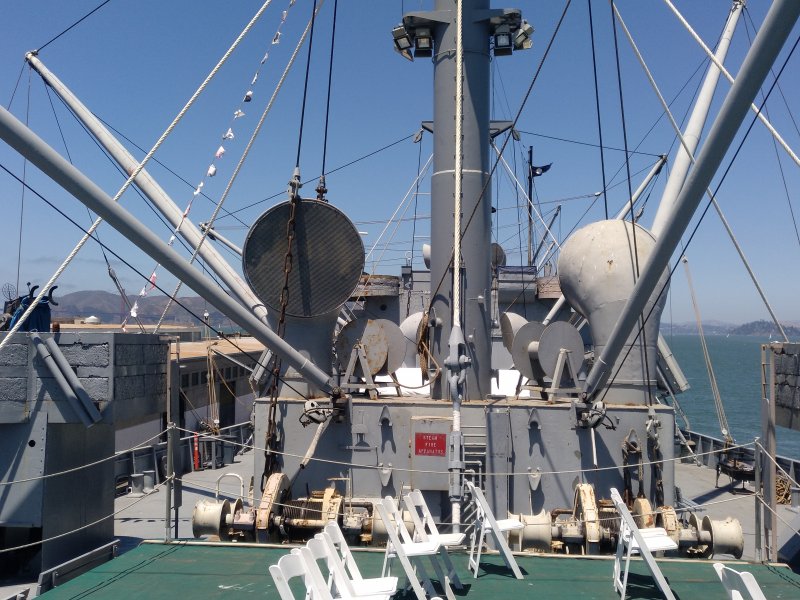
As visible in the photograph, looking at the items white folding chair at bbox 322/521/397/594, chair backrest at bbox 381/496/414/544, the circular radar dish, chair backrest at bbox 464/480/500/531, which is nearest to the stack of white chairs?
white folding chair at bbox 322/521/397/594

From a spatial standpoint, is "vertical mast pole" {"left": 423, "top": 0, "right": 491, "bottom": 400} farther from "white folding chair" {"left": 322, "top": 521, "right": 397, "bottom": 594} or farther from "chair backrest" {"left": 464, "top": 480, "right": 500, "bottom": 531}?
"white folding chair" {"left": 322, "top": 521, "right": 397, "bottom": 594}

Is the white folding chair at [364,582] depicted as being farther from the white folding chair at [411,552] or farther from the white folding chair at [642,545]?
the white folding chair at [642,545]

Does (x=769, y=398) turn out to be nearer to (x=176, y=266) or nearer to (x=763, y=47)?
(x=763, y=47)

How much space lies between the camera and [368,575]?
23.0ft

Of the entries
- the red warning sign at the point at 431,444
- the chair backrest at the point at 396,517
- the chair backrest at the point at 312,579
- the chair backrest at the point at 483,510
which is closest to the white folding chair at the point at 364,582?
the chair backrest at the point at 312,579

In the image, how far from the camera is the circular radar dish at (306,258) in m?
9.55

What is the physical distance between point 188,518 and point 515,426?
7.17m

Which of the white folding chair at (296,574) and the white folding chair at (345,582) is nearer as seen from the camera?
the white folding chair at (296,574)

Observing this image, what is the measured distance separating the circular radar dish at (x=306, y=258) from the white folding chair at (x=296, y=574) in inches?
205

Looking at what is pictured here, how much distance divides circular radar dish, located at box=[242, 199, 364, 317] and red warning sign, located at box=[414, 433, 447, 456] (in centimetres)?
229

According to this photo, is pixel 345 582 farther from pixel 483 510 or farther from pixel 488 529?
pixel 488 529

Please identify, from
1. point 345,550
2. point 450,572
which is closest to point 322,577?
point 345,550

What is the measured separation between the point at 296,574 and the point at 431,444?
4.40 metres

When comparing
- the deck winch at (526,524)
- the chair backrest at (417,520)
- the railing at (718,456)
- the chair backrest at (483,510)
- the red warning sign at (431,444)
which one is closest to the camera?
the chair backrest at (417,520)
